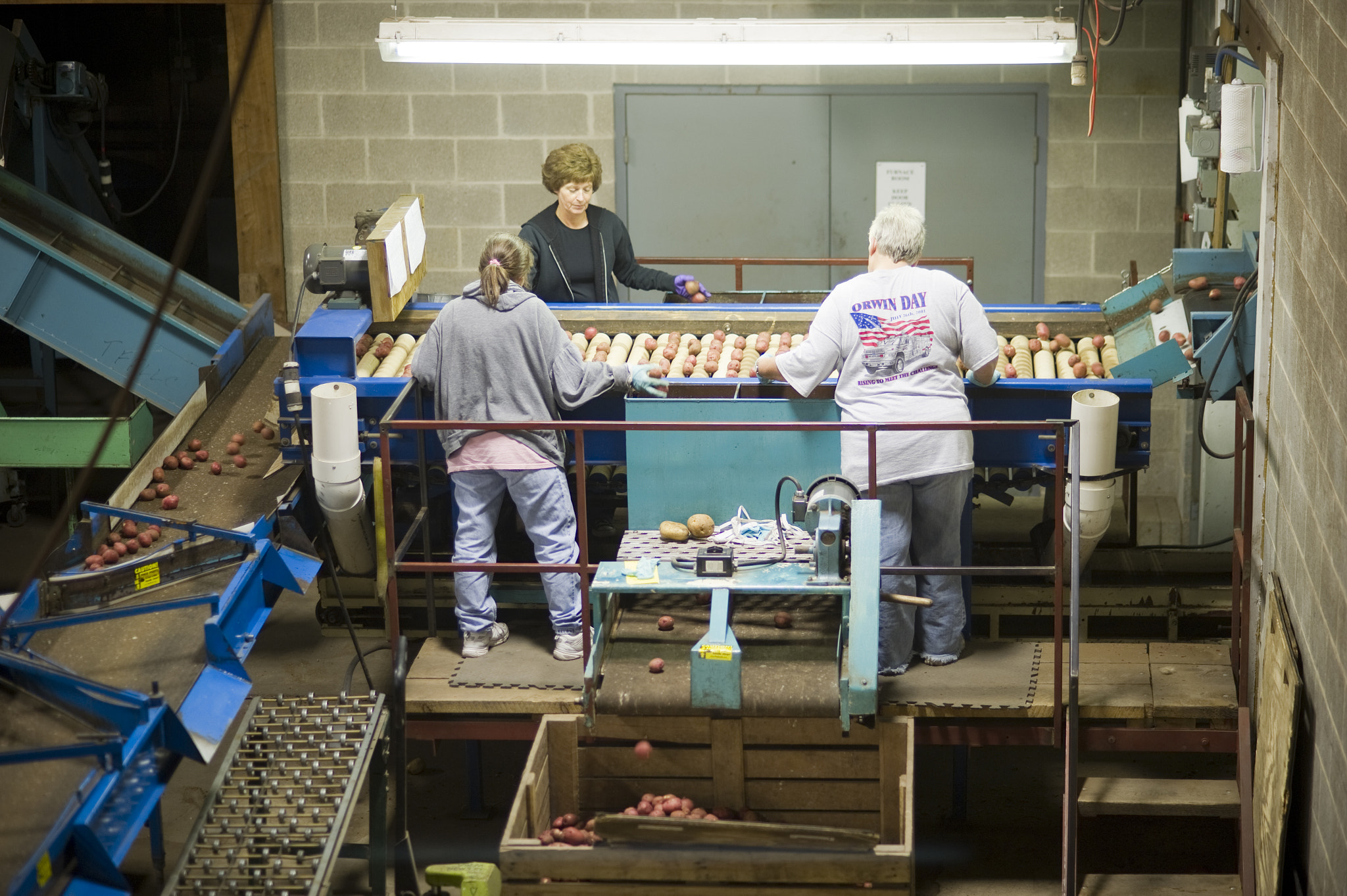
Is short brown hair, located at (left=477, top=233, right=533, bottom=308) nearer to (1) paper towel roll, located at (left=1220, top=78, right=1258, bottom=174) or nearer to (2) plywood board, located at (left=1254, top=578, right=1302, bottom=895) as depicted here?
(1) paper towel roll, located at (left=1220, top=78, right=1258, bottom=174)

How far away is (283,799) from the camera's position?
419cm

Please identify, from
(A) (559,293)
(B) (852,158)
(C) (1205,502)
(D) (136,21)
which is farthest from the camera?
(D) (136,21)

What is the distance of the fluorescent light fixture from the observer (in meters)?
5.86

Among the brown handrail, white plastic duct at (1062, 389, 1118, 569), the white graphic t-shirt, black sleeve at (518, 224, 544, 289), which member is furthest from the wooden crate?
the brown handrail

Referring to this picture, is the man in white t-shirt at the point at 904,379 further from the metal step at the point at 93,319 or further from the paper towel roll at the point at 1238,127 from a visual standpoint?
the metal step at the point at 93,319

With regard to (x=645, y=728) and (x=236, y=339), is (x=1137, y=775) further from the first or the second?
(x=236, y=339)

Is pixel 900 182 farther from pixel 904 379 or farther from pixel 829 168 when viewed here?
pixel 904 379

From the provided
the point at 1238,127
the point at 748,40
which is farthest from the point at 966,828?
the point at 748,40

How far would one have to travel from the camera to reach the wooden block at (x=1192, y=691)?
468 cm

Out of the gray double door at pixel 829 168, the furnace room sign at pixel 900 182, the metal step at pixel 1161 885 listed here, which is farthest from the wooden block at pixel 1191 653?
the furnace room sign at pixel 900 182

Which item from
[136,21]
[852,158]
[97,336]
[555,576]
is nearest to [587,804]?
[555,576]

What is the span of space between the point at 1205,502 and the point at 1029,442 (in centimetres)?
302

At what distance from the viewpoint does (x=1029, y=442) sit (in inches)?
197

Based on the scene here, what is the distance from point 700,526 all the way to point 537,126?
15.2 feet
